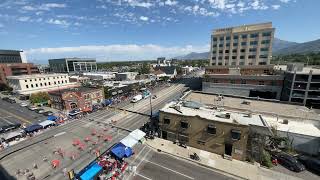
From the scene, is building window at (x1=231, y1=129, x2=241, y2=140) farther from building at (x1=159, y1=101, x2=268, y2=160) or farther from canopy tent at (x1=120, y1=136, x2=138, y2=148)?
canopy tent at (x1=120, y1=136, x2=138, y2=148)

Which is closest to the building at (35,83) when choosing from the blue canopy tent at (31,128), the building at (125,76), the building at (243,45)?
the building at (125,76)

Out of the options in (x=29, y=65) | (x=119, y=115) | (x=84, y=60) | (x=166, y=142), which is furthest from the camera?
(x=84, y=60)

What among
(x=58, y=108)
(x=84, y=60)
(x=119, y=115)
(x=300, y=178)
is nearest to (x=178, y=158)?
(x=300, y=178)

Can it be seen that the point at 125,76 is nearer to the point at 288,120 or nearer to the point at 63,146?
the point at 63,146

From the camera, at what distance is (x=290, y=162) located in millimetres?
28375

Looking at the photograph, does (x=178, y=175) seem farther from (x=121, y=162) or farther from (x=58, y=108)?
(x=58, y=108)

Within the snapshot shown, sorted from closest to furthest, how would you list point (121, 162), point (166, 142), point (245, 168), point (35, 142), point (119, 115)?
point (245, 168)
point (121, 162)
point (166, 142)
point (35, 142)
point (119, 115)

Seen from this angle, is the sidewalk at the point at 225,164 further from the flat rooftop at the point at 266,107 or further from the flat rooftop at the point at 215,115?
the flat rooftop at the point at 266,107

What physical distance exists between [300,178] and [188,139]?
18.9m

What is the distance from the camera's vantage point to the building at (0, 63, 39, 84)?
109375mm

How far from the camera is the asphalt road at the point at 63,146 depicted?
101ft

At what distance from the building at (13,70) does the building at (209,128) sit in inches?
5050

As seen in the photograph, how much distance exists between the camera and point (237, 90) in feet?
226

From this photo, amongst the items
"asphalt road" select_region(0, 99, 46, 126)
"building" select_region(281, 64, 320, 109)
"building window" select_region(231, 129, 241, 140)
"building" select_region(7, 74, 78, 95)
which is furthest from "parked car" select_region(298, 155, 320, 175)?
"building" select_region(7, 74, 78, 95)
